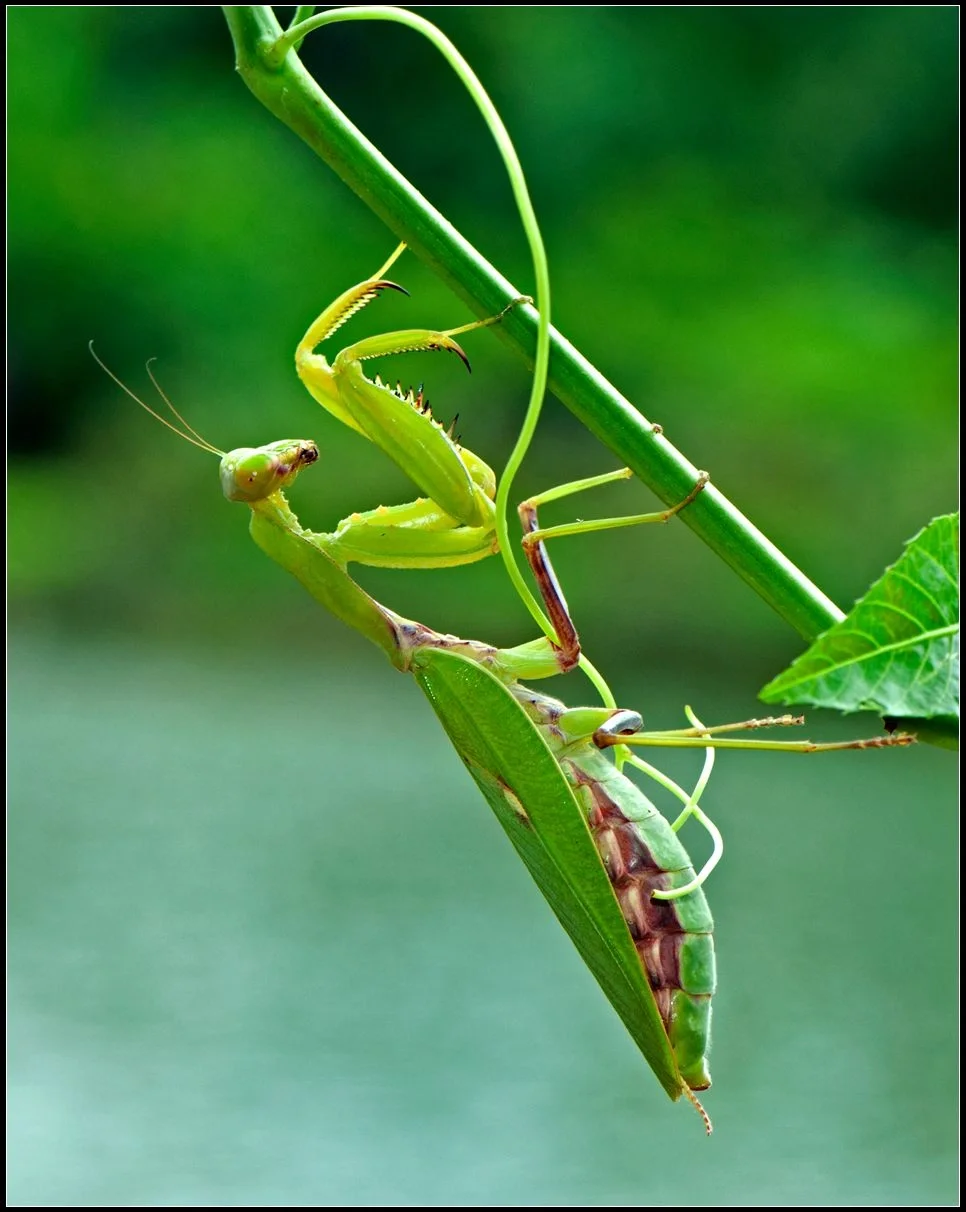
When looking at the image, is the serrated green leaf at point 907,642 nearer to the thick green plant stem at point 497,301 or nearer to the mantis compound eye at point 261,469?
the thick green plant stem at point 497,301

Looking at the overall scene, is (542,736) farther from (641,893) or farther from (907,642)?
(907,642)

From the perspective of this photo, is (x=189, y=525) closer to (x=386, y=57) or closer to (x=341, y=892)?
(x=341, y=892)

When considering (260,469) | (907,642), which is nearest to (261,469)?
(260,469)

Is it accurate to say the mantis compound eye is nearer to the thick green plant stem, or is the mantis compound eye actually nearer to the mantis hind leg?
the mantis hind leg

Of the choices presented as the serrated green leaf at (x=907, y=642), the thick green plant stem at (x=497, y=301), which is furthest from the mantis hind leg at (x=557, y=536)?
the serrated green leaf at (x=907, y=642)

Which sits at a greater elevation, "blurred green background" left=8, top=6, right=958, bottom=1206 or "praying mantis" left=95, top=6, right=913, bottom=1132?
"blurred green background" left=8, top=6, right=958, bottom=1206

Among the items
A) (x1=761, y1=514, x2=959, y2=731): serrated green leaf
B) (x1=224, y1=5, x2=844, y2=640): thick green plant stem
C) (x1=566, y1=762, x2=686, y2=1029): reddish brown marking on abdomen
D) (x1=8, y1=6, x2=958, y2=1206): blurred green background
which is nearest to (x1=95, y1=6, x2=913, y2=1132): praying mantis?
(x1=566, y1=762, x2=686, y2=1029): reddish brown marking on abdomen
